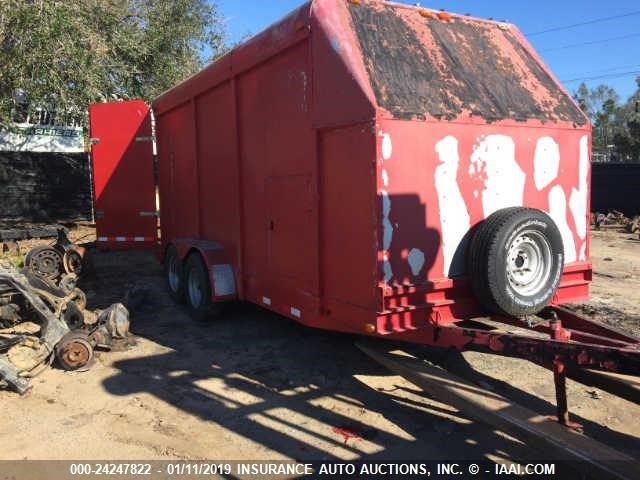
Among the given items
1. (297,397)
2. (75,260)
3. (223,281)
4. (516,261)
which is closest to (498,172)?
(516,261)

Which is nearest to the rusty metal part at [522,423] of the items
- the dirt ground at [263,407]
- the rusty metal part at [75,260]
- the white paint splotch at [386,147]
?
the dirt ground at [263,407]

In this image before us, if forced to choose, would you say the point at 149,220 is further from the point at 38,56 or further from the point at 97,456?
the point at 97,456

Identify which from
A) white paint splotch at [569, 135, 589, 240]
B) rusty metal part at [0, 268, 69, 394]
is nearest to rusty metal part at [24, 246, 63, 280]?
rusty metal part at [0, 268, 69, 394]

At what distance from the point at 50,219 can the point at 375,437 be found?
14.9 m

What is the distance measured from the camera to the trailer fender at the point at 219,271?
6.00m

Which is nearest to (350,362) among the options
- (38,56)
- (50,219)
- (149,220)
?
(149,220)

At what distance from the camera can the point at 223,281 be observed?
6039 mm

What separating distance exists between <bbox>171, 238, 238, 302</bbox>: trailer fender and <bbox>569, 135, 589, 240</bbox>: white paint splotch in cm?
349

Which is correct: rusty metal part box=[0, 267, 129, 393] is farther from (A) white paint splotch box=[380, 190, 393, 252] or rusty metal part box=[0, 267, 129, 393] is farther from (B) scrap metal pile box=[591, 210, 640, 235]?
(B) scrap metal pile box=[591, 210, 640, 235]

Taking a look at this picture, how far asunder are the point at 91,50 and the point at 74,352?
7.93m

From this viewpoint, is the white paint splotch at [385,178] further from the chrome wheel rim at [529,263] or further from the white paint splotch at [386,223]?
the chrome wheel rim at [529,263]

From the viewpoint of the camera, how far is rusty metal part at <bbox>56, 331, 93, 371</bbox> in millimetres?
4977

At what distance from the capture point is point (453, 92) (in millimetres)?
4242

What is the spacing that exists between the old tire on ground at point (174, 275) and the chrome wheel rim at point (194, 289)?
0.79 feet
